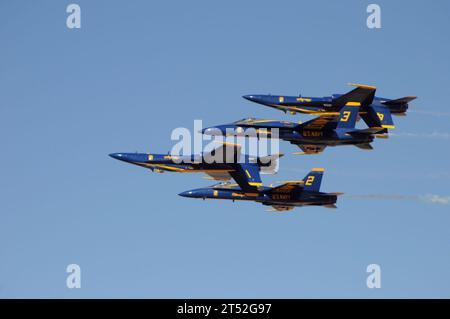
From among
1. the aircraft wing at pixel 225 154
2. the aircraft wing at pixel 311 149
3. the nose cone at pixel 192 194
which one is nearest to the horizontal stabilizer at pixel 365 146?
the aircraft wing at pixel 311 149

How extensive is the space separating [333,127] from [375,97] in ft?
25.7

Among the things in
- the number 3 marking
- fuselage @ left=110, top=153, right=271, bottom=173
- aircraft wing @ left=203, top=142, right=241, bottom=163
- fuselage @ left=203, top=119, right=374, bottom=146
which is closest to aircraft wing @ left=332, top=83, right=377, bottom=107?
the number 3 marking

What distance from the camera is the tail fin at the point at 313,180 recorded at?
121 metres

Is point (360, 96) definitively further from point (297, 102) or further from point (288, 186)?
point (288, 186)

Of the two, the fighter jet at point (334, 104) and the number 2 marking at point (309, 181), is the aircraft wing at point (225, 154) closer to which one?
the fighter jet at point (334, 104)

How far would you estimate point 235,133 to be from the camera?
119188 mm

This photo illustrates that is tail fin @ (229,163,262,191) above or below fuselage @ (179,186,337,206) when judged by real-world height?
above

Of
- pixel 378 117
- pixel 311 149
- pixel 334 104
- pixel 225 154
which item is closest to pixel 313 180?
pixel 311 149

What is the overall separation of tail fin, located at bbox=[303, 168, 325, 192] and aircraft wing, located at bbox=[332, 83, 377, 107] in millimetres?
8649

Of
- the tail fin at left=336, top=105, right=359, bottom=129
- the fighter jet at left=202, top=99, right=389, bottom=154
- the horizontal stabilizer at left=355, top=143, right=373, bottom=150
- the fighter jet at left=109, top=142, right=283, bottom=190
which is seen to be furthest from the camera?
the fighter jet at left=109, top=142, right=283, bottom=190

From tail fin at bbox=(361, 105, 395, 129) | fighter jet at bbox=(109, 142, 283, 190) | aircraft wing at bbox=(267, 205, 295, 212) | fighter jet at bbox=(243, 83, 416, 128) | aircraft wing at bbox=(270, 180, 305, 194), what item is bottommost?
aircraft wing at bbox=(267, 205, 295, 212)

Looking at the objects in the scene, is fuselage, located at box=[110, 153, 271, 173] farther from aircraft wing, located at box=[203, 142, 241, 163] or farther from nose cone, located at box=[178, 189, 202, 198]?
nose cone, located at box=[178, 189, 202, 198]

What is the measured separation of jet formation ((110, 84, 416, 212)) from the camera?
11744cm
